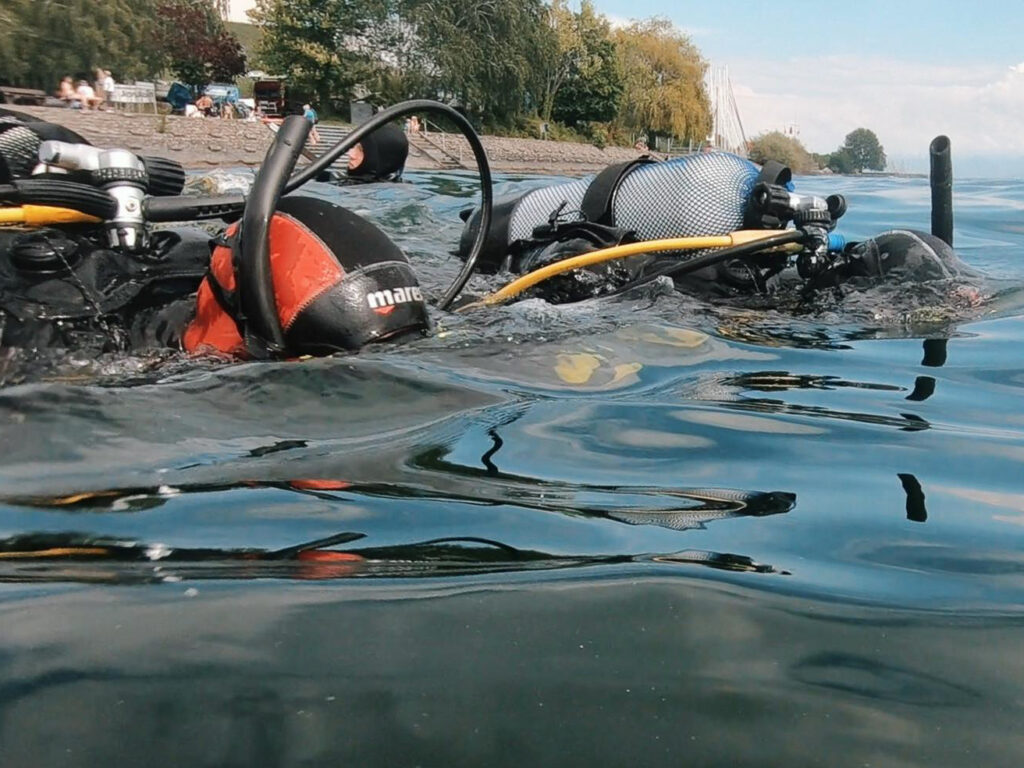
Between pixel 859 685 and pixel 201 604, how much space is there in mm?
734

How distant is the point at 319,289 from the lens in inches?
101

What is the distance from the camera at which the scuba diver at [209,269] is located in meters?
2.50

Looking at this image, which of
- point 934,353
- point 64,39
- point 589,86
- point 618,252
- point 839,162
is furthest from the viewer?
point 839,162

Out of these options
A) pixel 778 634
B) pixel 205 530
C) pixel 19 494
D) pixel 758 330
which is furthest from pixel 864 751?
pixel 758 330

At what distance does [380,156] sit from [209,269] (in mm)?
1714

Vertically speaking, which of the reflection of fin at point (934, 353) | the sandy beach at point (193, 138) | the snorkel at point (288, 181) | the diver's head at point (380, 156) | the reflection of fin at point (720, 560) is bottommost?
the reflection of fin at point (720, 560)

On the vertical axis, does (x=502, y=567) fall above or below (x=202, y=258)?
below

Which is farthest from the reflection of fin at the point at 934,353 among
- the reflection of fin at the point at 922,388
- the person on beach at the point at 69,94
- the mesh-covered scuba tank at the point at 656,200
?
the person on beach at the point at 69,94

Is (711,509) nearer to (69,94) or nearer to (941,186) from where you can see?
(941,186)

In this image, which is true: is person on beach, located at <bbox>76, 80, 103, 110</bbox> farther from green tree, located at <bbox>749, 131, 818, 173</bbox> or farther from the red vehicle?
green tree, located at <bbox>749, 131, 818, 173</bbox>

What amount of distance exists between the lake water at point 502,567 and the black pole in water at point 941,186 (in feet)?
5.96

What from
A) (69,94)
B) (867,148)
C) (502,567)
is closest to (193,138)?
(69,94)

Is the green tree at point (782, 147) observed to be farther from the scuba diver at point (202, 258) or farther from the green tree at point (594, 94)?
the scuba diver at point (202, 258)

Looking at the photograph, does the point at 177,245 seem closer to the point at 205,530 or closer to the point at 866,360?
the point at 205,530
